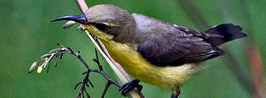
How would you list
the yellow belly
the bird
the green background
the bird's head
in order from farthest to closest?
the green background, the yellow belly, the bird, the bird's head

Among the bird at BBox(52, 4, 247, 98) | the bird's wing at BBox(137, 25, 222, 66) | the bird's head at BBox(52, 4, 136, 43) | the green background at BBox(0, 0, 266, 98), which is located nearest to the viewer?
the bird's head at BBox(52, 4, 136, 43)

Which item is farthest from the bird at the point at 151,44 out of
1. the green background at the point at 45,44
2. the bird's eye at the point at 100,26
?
the green background at the point at 45,44

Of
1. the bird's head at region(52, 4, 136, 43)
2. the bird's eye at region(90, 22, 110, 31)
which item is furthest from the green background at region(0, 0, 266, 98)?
the bird's eye at region(90, 22, 110, 31)

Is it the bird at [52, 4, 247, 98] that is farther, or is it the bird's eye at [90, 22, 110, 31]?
the bird at [52, 4, 247, 98]

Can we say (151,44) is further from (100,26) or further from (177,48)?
(100,26)

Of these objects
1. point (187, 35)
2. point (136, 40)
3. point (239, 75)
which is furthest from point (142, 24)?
point (239, 75)

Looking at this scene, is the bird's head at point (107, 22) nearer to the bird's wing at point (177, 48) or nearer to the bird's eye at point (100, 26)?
the bird's eye at point (100, 26)

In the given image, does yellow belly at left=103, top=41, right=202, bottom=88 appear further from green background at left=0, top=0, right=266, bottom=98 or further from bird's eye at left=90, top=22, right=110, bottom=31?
green background at left=0, top=0, right=266, bottom=98

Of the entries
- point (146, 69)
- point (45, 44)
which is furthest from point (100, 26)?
point (45, 44)
